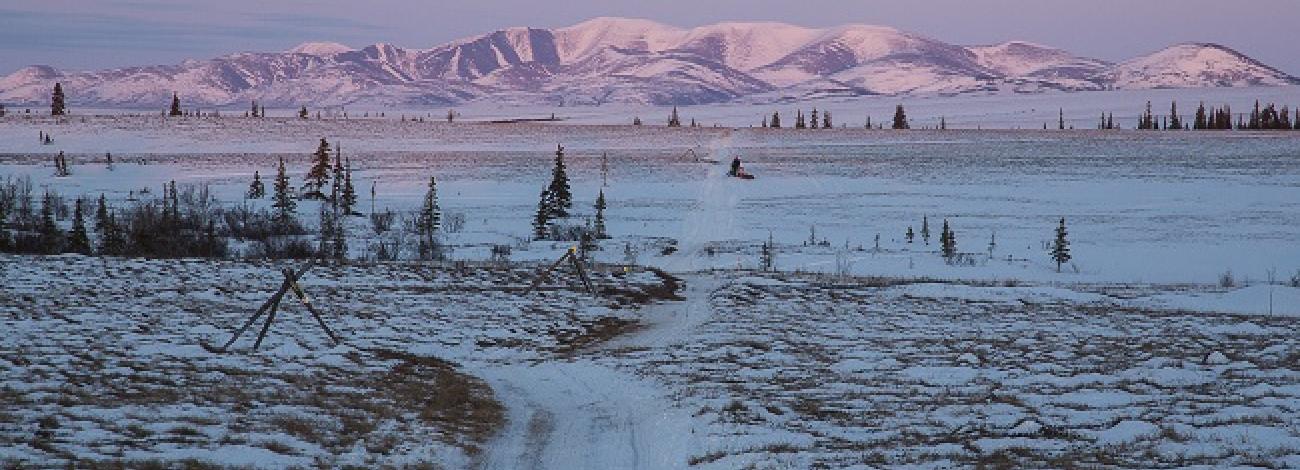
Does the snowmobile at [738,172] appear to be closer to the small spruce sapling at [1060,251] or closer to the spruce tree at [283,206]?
the spruce tree at [283,206]

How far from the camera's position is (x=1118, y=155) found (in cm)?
8231

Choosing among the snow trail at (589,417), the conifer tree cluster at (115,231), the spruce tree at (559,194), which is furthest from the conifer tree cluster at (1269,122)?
the snow trail at (589,417)

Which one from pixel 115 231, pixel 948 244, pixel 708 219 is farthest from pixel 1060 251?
pixel 115 231

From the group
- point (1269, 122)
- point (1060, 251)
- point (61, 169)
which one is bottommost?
point (1060, 251)

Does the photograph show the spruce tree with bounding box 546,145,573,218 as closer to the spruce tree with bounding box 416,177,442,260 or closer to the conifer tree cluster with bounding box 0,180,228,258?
the spruce tree with bounding box 416,177,442,260

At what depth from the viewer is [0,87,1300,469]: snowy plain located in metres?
14.3

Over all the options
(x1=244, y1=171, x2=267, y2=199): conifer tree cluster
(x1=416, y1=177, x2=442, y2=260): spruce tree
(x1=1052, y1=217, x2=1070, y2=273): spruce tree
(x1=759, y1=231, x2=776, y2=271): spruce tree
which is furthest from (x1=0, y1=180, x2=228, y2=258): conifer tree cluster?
(x1=1052, y1=217, x2=1070, y2=273): spruce tree

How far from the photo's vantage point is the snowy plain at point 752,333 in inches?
563

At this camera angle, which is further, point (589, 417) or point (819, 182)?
point (819, 182)

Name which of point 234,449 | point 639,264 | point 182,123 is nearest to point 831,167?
point 639,264

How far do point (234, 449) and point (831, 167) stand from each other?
67631 millimetres

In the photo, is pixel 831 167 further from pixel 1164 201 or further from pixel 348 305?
pixel 348 305

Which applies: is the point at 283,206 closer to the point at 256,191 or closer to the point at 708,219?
the point at 256,191

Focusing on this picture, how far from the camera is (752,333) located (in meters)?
25.5
